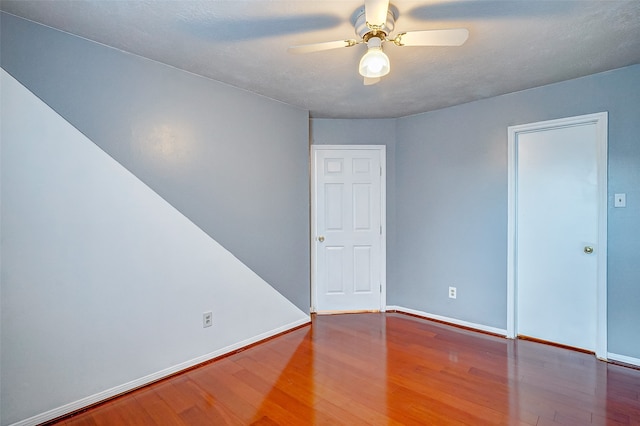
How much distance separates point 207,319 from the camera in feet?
8.37

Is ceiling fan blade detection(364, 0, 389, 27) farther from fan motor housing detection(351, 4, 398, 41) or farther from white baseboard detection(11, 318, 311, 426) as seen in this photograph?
white baseboard detection(11, 318, 311, 426)

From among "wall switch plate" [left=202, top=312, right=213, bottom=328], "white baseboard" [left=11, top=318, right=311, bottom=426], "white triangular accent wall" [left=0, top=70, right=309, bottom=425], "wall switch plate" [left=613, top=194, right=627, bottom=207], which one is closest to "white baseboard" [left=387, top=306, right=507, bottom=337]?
"wall switch plate" [left=613, top=194, right=627, bottom=207]

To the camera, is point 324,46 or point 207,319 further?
point 207,319

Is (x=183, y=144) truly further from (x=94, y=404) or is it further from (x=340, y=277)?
(x=340, y=277)

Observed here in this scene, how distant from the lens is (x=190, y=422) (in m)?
1.84

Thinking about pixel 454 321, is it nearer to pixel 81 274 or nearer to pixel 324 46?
pixel 324 46

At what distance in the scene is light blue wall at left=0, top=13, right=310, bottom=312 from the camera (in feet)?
6.17

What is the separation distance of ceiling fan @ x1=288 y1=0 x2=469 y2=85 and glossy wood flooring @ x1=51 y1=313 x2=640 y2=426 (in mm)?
2072

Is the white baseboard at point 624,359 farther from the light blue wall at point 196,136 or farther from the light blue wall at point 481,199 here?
the light blue wall at point 196,136

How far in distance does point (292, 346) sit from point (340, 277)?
3.69ft

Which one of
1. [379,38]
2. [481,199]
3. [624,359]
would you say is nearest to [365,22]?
[379,38]

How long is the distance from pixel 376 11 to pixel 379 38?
24 centimetres

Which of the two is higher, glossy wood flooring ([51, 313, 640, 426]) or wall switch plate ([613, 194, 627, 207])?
wall switch plate ([613, 194, 627, 207])

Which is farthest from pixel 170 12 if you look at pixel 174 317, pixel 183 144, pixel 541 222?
pixel 541 222
